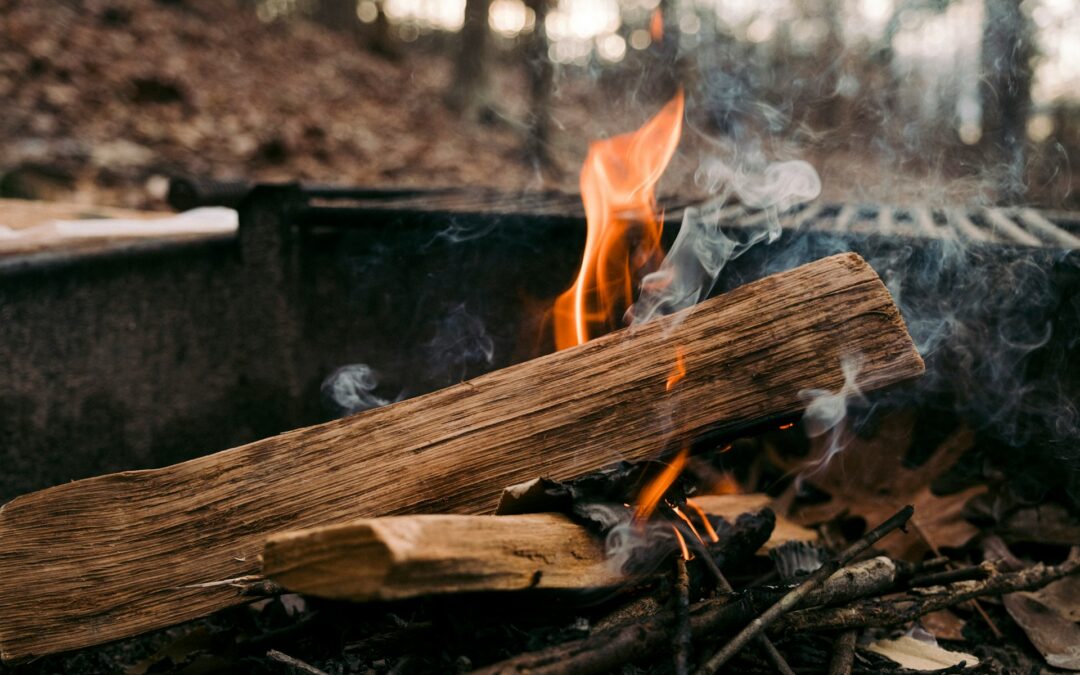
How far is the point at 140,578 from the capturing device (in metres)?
1.83

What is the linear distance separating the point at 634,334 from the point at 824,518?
146 cm

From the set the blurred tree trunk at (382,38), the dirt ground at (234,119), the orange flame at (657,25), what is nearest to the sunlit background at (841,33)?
the blurred tree trunk at (382,38)

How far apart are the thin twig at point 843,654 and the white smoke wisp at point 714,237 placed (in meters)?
0.97

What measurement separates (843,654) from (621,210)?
5.65 ft

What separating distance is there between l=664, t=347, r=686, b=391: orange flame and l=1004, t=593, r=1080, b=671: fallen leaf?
4.74 feet

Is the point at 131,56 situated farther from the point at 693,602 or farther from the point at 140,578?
the point at 693,602

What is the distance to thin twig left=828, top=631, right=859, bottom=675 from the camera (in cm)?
176

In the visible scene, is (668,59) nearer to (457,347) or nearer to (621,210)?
(457,347)

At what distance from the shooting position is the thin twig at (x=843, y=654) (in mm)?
1759

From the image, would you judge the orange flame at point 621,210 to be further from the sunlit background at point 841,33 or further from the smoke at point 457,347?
the sunlit background at point 841,33

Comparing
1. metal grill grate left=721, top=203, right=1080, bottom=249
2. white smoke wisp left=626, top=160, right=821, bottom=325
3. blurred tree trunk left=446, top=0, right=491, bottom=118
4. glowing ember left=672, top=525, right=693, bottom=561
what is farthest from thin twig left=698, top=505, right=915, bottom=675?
blurred tree trunk left=446, top=0, right=491, bottom=118

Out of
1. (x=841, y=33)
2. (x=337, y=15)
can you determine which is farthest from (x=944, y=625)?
(x=841, y=33)

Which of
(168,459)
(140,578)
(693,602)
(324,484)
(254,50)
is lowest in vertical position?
(693,602)

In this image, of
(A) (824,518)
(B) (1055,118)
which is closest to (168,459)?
(A) (824,518)
